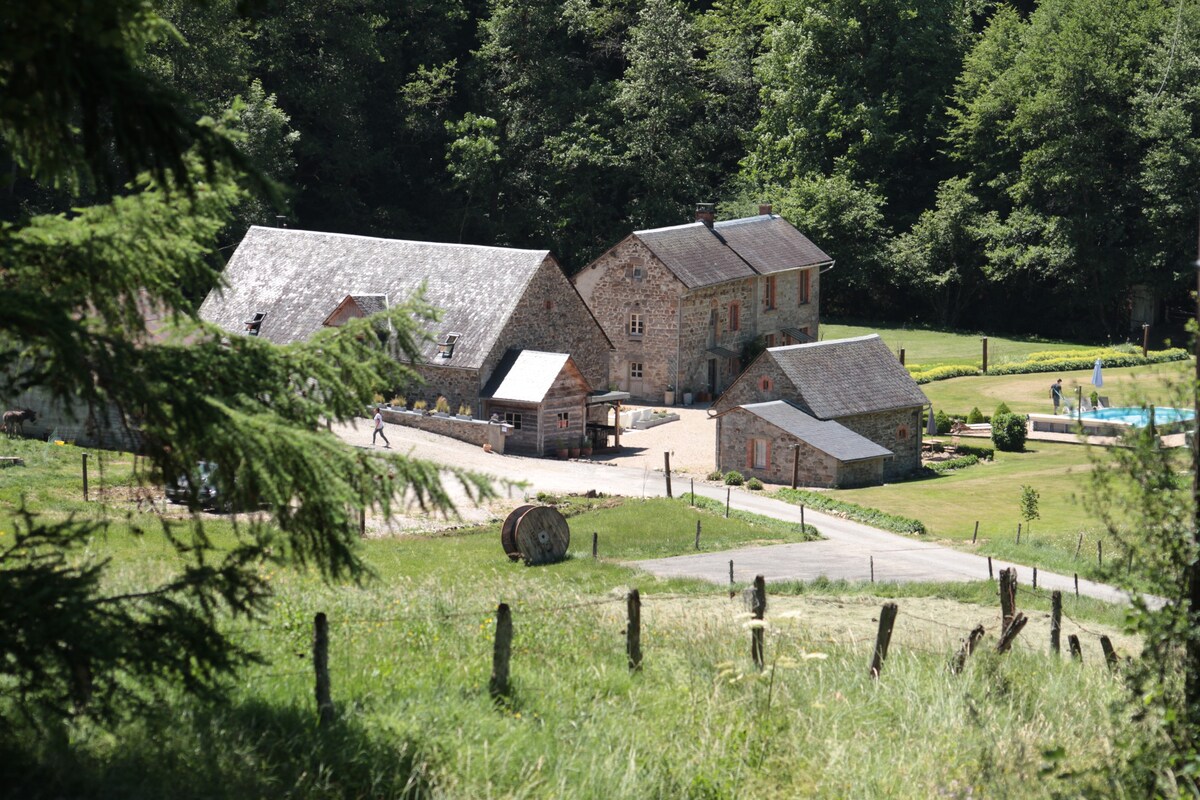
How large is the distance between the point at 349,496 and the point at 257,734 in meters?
1.99

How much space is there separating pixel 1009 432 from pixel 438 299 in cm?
1713

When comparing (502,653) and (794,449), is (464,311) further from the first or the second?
(502,653)

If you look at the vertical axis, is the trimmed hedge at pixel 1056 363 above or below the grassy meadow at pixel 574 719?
above

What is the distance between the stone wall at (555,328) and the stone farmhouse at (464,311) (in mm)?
42

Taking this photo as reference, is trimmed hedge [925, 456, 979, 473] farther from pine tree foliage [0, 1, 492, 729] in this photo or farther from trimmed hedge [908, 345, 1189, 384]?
pine tree foliage [0, 1, 492, 729]

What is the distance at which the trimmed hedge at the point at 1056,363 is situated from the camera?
56844 mm

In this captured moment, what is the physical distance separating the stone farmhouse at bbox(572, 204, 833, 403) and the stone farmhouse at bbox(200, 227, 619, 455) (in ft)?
11.2

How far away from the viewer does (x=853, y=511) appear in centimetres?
3606

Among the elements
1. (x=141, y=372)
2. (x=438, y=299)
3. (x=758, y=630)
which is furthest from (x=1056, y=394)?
(x=141, y=372)

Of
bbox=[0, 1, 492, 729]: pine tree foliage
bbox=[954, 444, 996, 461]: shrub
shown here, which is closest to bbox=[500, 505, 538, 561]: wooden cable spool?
bbox=[0, 1, 492, 729]: pine tree foliage

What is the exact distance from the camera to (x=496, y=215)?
67.5 m

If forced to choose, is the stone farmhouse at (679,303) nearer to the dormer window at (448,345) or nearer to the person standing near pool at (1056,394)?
the dormer window at (448,345)

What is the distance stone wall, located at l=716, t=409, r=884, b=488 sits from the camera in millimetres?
40188

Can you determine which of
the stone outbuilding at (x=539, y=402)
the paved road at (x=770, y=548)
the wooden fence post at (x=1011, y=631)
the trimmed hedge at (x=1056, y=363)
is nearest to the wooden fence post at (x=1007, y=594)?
the wooden fence post at (x=1011, y=631)
